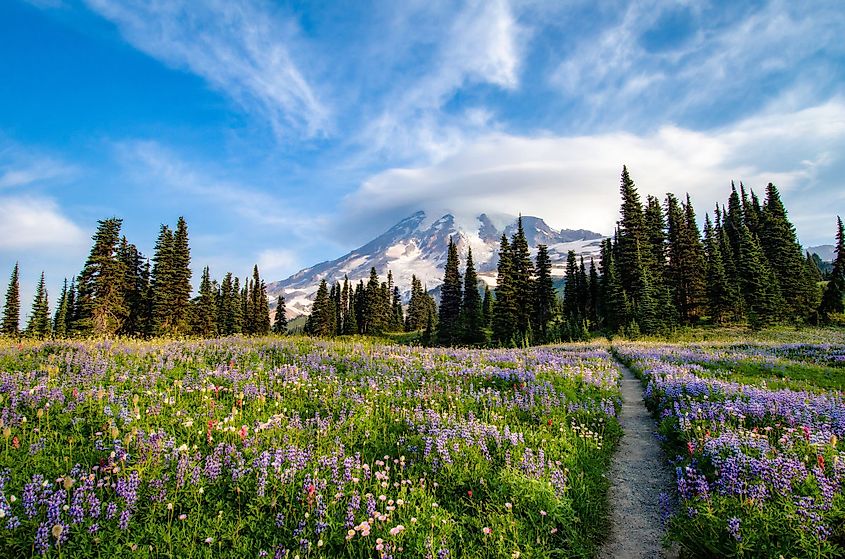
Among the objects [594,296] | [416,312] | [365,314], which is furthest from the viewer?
[416,312]

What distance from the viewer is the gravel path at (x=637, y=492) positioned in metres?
5.99

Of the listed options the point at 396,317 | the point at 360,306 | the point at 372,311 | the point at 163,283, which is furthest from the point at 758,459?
the point at 396,317

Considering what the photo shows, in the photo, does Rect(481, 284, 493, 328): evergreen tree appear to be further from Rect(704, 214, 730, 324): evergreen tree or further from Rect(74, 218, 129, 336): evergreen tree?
Rect(74, 218, 129, 336): evergreen tree

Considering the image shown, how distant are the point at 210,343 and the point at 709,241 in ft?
243

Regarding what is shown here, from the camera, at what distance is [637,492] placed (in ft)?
24.8

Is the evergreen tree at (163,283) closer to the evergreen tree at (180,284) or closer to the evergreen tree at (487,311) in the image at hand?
the evergreen tree at (180,284)

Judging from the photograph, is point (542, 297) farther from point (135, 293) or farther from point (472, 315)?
point (135, 293)

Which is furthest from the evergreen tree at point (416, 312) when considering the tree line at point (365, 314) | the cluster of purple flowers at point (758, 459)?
the cluster of purple flowers at point (758, 459)

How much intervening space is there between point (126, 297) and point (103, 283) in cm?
992

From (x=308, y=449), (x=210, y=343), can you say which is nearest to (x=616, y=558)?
(x=308, y=449)

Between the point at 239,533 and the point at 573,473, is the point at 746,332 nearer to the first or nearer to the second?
Result: the point at 573,473

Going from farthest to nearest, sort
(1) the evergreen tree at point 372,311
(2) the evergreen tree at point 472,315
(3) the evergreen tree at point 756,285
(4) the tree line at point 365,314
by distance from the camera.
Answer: (1) the evergreen tree at point 372,311, (4) the tree line at point 365,314, (2) the evergreen tree at point 472,315, (3) the evergreen tree at point 756,285

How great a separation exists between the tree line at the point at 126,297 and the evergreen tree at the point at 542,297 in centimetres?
4538

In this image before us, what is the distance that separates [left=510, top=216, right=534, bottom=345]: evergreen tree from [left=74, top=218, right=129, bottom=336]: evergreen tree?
5693 centimetres
